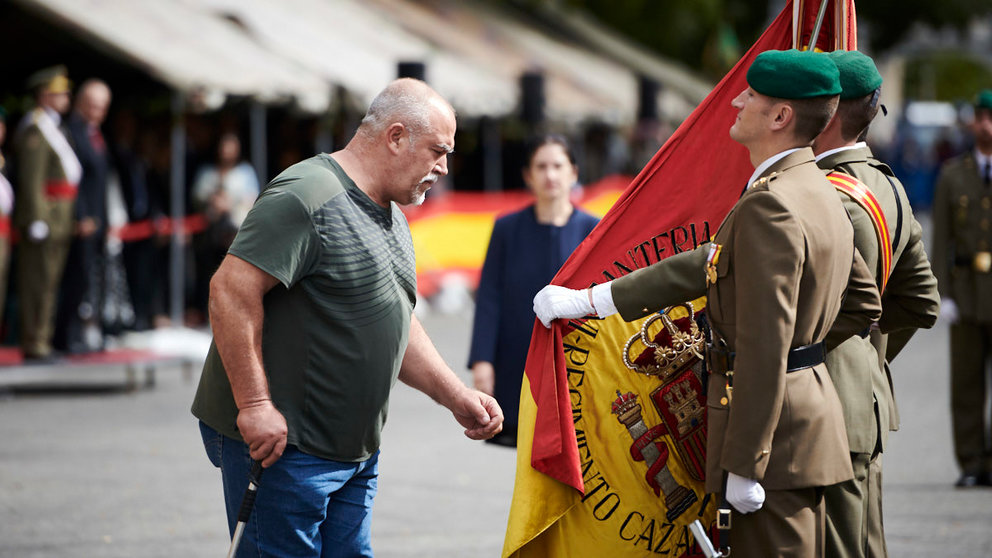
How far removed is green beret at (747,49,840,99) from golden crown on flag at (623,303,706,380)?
2.85ft

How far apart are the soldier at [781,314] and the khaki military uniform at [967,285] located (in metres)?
3.89

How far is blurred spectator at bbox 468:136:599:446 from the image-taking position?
5520 millimetres

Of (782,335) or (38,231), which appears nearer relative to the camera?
(782,335)

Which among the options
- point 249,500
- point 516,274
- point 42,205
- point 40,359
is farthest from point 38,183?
point 249,500

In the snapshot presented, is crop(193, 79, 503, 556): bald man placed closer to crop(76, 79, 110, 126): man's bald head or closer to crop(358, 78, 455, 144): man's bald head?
crop(358, 78, 455, 144): man's bald head

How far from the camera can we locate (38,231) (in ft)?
34.0

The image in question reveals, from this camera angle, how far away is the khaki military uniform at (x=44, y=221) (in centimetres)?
1030

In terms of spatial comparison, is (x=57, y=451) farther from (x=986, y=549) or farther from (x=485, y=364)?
(x=986, y=549)

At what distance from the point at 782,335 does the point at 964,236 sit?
175 inches

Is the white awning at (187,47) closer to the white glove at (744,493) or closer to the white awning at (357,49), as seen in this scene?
the white awning at (357,49)

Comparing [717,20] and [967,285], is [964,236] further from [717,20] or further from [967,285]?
[717,20]

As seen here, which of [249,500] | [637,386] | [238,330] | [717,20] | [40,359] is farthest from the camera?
[717,20]

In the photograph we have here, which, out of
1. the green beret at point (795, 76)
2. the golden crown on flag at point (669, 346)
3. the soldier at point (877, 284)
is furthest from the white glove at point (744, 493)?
the green beret at point (795, 76)

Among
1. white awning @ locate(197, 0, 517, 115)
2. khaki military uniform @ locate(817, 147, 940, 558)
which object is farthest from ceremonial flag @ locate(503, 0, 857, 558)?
white awning @ locate(197, 0, 517, 115)
